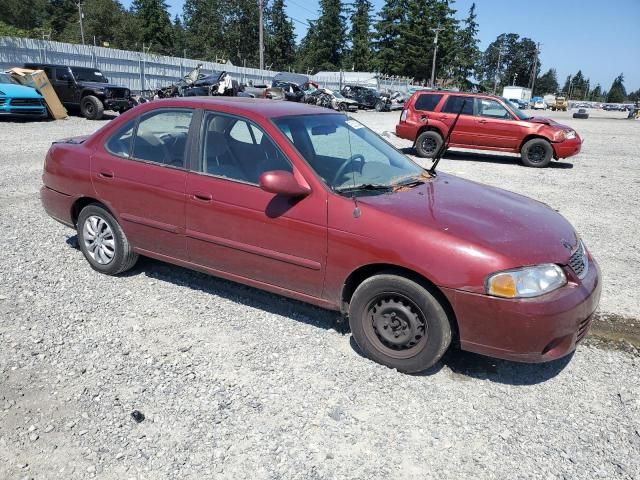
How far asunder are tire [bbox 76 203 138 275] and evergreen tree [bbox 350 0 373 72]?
89.5m

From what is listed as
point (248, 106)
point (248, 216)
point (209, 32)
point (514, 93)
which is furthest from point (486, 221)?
point (209, 32)

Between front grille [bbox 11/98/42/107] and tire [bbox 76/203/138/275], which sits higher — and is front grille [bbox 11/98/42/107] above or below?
above

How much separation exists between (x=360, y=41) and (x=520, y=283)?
9591 cm

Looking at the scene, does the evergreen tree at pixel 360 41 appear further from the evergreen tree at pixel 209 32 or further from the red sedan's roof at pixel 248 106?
the red sedan's roof at pixel 248 106

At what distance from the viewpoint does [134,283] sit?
14.9ft

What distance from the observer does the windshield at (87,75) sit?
752 inches

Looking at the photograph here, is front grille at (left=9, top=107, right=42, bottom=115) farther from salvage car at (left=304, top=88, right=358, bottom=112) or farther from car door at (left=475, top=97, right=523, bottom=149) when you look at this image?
salvage car at (left=304, top=88, right=358, bottom=112)

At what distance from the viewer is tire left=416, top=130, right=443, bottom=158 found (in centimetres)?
1322

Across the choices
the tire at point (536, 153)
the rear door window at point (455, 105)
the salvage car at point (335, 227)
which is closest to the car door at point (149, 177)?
the salvage car at point (335, 227)

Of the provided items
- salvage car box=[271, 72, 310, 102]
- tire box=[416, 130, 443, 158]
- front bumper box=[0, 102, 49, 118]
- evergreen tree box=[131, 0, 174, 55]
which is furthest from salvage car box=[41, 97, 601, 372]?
evergreen tree box=[131, 0, 174, 55]

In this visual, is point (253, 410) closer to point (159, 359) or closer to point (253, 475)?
point (253, 475)

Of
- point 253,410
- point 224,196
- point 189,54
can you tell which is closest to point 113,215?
point 224,196

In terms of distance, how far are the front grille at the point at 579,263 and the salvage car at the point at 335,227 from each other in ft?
0.06

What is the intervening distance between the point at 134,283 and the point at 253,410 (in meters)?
2.14
